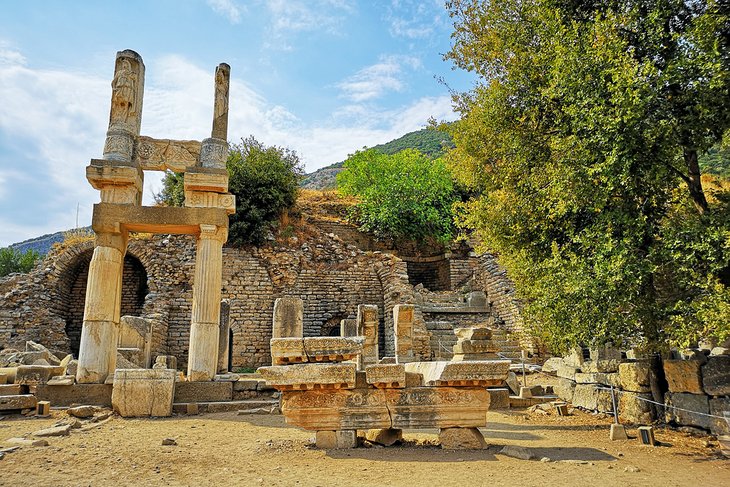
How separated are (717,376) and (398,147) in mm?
62948

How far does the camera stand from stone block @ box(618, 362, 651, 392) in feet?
25.7

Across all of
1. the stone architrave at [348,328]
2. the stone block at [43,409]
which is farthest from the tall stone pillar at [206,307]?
the stone architrave at [348,328]

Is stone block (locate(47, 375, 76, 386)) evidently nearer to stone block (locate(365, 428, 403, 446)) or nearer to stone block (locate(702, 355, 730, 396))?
stone block (locate(365, 428, 403, 446))

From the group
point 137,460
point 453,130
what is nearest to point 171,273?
point 453,130

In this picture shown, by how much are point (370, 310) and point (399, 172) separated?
680 inches

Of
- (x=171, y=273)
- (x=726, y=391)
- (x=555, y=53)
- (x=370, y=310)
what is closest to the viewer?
(x=726, y=391)

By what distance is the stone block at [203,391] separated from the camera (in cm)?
932

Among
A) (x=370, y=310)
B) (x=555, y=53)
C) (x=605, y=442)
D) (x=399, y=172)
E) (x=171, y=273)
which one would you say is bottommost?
(x=605, y=442)

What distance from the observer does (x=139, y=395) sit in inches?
330

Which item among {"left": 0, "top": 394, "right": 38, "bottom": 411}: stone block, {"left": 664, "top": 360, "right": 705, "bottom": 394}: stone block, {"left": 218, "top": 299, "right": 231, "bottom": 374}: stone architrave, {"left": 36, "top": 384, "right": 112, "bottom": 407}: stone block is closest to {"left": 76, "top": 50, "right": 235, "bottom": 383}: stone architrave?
{"left": 36, "top": 384, "right": 112, "bottom": 407}: stone block

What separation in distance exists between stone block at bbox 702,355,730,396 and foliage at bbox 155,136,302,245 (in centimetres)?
1674

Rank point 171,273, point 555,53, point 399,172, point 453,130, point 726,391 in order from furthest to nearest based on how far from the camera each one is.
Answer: point 399,172 < point 171,273 < point 453,130 < point 555,53 < point 726,391

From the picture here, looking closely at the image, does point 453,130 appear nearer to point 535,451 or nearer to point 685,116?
point 685,116

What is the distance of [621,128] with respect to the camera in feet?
21.6
